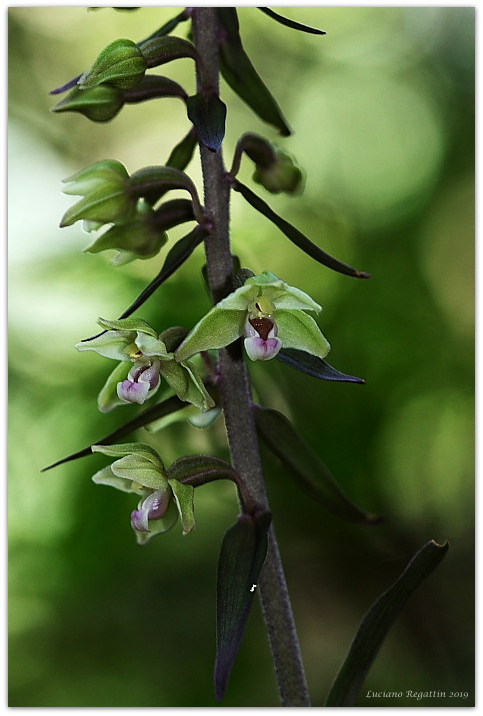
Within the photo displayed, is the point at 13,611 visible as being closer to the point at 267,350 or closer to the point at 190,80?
the point at 267,350

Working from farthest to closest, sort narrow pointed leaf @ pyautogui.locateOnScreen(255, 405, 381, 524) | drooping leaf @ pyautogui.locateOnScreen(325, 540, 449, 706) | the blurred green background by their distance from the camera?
the blurred green background → narrow pointed leaf @ pyautogui.locateOnScreen(255, 405, 381, 524) → drooping leaf @ pyautogui.locateOnScreen(325, 540, 449, 706)

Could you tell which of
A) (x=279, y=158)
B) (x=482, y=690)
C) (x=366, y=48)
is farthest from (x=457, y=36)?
(x=482, y=690)

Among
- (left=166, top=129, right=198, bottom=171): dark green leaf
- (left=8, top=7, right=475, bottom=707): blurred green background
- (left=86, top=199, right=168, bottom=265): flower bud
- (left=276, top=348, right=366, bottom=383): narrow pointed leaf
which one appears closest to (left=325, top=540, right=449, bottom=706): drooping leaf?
(left=276, top=348, right=366, bottom=383): narrow pointed leaf

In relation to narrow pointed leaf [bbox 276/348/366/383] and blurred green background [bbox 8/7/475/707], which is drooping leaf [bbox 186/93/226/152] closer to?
narrow pointed leaf [bbox 276/348/366/383]

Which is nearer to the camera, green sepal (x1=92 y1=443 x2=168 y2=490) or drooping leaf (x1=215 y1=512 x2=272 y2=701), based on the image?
drooping leaf (x1=215 y1=512 x2=272 y2=701)

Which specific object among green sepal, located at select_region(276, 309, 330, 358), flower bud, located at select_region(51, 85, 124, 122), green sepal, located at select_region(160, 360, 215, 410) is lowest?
green sepal, located at select_region(160, 360, 215, 410)

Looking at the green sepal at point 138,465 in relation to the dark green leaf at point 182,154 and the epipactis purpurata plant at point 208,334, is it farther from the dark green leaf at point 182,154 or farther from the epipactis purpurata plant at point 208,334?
the dark green leaf at point 182,154

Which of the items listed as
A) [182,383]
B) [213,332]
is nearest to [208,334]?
[213,332]
